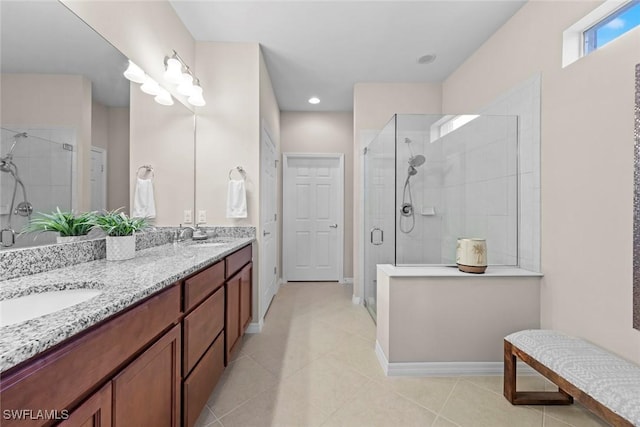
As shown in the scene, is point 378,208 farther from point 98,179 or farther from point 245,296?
point 98,179

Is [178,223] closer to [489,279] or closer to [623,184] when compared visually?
[489,279]

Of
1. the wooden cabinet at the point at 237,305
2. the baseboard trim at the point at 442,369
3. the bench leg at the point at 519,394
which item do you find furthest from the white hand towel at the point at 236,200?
the bench leg at the point at 519,394

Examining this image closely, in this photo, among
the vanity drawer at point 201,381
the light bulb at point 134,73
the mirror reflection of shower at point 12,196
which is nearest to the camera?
the mirror reflection of shower at point 12,196

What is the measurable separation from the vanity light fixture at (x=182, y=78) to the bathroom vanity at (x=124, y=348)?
1388 millimetres

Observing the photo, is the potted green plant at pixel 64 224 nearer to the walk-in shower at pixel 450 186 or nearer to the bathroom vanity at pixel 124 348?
the bathroom vanity at pixel 124 348

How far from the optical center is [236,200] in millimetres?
2508

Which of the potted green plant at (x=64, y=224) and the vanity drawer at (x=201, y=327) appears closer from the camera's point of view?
the potted green plant at (x=64, y=224)

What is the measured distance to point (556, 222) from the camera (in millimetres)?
1798

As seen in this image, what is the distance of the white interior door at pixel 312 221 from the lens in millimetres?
4375

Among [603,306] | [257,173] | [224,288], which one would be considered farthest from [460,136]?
[224,288]

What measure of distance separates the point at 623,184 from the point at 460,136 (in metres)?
1.14

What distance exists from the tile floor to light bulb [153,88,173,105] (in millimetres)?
2049

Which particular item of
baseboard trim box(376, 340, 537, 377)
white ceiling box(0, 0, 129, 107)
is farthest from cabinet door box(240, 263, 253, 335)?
white ceiling box(0, 0, 129, 107)

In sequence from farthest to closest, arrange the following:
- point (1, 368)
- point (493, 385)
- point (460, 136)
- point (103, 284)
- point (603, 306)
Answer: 1. point (460, 136)
2. point (493, 385)
3. point (603, 306)
4. point (103, 284)
5. point (1, 368)
